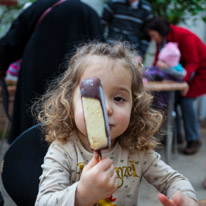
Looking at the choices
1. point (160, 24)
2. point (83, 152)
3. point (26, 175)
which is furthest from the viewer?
point (160, 24)

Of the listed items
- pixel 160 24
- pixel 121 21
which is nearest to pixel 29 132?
pixel 160 24

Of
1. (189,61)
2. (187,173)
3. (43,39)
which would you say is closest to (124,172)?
(43,39)

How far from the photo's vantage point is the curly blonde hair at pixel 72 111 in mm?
1164

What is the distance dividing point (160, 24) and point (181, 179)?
268cm

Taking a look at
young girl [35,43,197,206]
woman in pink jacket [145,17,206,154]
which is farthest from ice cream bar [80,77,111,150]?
woman in pink jacket [145,17,206,154]

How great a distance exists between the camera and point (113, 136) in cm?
106

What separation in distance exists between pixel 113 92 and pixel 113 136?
0.50 ft

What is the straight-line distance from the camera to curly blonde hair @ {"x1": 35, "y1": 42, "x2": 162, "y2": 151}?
1.16 meters

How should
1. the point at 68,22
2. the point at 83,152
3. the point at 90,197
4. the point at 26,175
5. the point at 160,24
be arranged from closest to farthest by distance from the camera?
the point at 90,197, the point at 83,152, the point at 26,175, the point at 68,22, the point at 160,24

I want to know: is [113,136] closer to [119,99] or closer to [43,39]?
[119,99]

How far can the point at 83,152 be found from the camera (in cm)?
114

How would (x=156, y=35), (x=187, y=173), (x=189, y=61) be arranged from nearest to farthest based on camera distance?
(x=187, y=173)
(x=189, y=61)
(x=156, y=35)

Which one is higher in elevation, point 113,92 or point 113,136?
point 113,92

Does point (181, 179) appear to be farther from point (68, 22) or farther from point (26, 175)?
point (68, 22)
